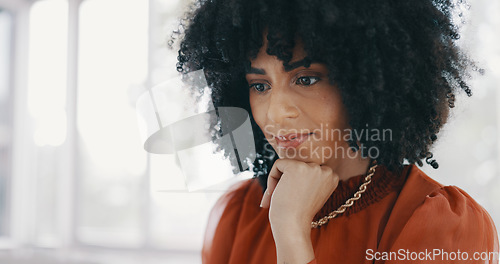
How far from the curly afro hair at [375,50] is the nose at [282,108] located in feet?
0.16

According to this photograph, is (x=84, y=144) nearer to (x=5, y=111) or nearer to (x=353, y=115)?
(x=5, y=111)

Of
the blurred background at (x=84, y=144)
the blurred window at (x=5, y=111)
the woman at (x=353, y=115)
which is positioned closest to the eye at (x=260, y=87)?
the woman at (x=353, y=115)

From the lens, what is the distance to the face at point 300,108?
0.61 meters

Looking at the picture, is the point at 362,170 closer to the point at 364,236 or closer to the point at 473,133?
the point at 364,236

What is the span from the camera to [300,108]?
2.01ft

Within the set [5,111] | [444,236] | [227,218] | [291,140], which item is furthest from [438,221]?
[5,111]

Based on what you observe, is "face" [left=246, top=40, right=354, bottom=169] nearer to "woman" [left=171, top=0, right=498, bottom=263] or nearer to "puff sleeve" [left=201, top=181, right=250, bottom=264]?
"woman" [left=171, top=0, right=498, bottom=263]

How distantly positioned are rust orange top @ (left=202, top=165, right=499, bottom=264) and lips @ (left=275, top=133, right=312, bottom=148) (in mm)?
120

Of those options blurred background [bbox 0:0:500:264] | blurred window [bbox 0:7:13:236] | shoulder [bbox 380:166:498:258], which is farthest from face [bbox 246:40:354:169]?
blurred window [bbox 0:7:13:236]

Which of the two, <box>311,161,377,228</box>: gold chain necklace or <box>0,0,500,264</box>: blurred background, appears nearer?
<box>311,161,377,228</box>: gold chain necklace

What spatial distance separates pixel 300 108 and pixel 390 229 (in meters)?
0.23

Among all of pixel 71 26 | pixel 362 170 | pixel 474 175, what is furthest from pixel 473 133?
pixel 71 26

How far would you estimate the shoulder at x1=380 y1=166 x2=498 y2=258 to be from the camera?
56 centimetres

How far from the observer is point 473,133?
1229 millimetres
